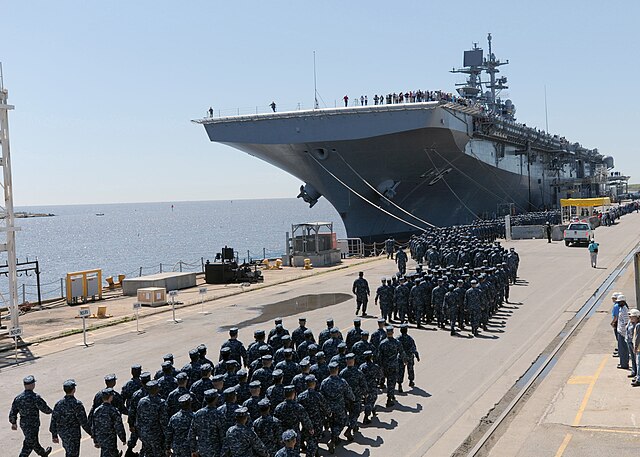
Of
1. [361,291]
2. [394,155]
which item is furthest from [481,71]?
[361,291]

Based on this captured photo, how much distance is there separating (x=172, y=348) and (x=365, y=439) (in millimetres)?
7241

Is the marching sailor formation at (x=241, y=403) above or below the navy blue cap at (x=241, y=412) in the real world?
below

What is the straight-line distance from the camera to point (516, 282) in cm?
2322

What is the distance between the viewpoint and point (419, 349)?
14.1 m

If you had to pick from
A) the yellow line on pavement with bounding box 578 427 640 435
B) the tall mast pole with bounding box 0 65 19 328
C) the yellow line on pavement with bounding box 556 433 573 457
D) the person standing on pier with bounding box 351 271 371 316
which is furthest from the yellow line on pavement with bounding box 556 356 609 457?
the tall mast pole with bounding box 0 65 19 328

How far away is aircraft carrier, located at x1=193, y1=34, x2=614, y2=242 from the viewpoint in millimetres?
34594

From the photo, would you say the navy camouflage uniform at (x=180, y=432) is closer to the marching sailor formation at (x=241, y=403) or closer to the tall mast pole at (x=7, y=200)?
the marching sailor formation at (x=241, y=403)

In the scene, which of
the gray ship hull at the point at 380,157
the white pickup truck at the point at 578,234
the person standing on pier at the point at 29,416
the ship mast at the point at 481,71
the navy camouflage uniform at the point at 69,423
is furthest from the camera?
the ship mast at the point at 481,71

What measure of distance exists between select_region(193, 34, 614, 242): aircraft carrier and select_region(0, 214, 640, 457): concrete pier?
35.5ft

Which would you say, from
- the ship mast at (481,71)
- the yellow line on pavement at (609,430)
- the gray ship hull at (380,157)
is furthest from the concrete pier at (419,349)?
the ship mast at (481,71)

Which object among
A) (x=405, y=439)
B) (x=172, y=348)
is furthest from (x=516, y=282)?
(x=405, y=439)

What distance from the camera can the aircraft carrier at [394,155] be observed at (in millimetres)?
34594

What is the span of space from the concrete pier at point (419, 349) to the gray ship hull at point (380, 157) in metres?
10.7

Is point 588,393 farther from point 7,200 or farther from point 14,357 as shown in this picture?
point 7,200
